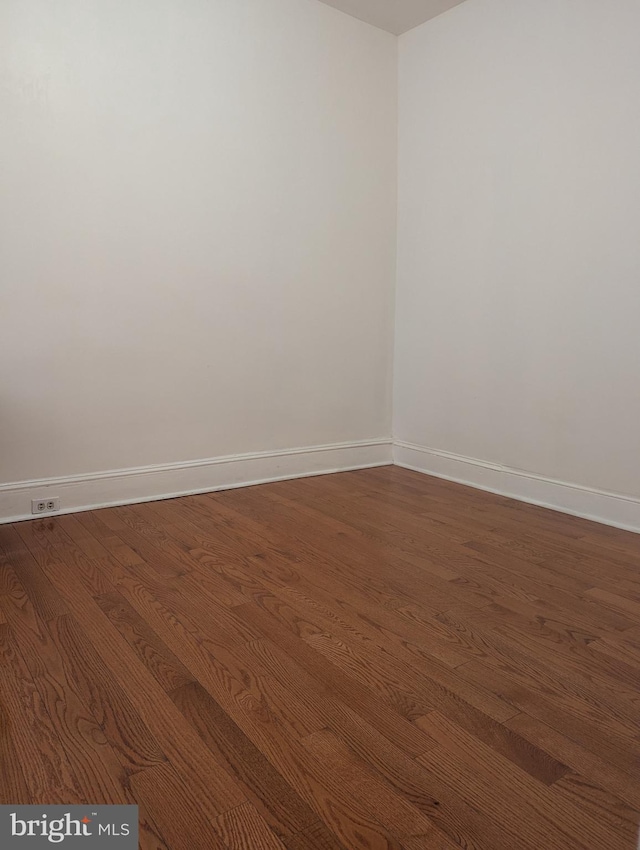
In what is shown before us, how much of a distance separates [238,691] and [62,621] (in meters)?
0.70

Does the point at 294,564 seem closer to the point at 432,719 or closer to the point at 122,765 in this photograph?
the point at 432,719

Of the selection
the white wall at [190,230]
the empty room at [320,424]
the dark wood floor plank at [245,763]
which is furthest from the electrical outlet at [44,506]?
the dark wood floor plank at [245,763]

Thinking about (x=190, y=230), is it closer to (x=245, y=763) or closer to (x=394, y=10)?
(x=394, y=10)

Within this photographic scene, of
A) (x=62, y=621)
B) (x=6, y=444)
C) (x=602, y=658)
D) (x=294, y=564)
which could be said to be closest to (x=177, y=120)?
(x=6, y=444)

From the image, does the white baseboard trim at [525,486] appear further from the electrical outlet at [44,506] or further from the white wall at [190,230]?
the electrical outlet at [44,506]

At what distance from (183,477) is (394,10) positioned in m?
2.93

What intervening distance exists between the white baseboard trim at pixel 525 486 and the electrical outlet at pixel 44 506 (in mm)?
2154

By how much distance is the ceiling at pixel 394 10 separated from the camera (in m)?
3.78

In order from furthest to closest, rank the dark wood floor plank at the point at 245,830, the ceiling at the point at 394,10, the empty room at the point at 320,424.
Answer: the ceiling at the point at 394,10 < the empty room at the point at 320,424 < the dark wood floor plank at the point at 245,830

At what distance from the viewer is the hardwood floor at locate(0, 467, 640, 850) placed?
4.09ft

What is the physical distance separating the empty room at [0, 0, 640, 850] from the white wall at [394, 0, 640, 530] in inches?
0.7

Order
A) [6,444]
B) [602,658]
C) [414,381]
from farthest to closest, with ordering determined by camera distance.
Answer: [414,381] < [6,444] < [602,658]

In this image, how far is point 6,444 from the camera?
303 centimetres

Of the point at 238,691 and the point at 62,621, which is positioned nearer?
the point at 238,691
